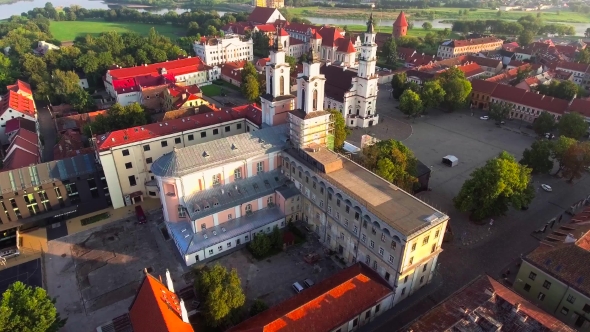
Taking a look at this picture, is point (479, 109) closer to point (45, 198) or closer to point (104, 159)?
point (104, 159)

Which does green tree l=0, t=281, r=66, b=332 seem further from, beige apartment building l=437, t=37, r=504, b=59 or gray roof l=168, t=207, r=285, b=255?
beige apartment building l=437, t=37, r=504, b=59

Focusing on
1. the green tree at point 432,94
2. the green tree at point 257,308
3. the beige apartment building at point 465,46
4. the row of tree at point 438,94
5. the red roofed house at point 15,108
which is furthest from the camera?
the beige apartment building at point 465,46

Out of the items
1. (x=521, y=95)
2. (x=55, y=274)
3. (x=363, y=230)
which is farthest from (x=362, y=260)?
(x=521, y=95)

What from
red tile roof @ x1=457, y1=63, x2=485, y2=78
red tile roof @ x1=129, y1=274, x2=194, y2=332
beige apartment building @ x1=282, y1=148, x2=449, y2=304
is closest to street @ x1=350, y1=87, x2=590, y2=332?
beige apartment building @ x1=282, y1=148, x2=449, y2=304

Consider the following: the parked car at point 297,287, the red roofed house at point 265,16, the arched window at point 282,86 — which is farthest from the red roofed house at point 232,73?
the parked car at point 297,287

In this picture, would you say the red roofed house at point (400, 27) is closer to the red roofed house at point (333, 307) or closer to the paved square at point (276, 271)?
the paved square at point (276, 271)

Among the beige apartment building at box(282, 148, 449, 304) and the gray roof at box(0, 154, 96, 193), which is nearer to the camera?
the beige apartment building at box(282, 148, 449, 304)

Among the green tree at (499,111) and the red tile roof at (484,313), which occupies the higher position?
the red tile roof at (484,313)
